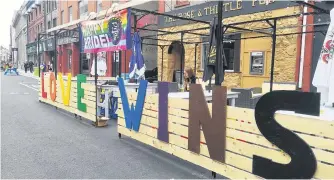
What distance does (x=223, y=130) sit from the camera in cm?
373

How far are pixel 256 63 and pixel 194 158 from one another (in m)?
8.34

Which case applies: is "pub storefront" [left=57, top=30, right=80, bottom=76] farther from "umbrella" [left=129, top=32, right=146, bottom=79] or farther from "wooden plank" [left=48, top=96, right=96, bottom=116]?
"umbrella" [left=129, top=32, right=146, bottom=79]

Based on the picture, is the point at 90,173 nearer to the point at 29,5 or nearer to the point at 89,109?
the point at 89,109

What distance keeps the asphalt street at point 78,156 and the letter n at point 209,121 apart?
1.76 feet

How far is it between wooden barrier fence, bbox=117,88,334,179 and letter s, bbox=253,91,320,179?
0.18 feet

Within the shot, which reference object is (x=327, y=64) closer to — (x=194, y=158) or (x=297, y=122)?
(x=297, y=122)

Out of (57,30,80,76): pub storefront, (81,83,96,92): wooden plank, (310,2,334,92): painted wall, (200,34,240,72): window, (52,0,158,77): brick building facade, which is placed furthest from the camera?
(57,30,80,76): pub storefront

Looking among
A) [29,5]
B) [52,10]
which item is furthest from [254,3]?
[29,5]

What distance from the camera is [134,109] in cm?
552

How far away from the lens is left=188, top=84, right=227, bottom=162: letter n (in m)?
3.72

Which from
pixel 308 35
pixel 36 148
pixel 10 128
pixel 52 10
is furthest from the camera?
pixel 52 10

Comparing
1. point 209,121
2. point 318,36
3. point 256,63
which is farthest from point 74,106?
point 318,36

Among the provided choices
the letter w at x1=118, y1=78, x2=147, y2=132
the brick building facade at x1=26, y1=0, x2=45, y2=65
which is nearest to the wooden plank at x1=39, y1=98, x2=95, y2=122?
the letter w at x1=118, y1=78, x2=147, y2=132

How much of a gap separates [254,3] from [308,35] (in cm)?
288
